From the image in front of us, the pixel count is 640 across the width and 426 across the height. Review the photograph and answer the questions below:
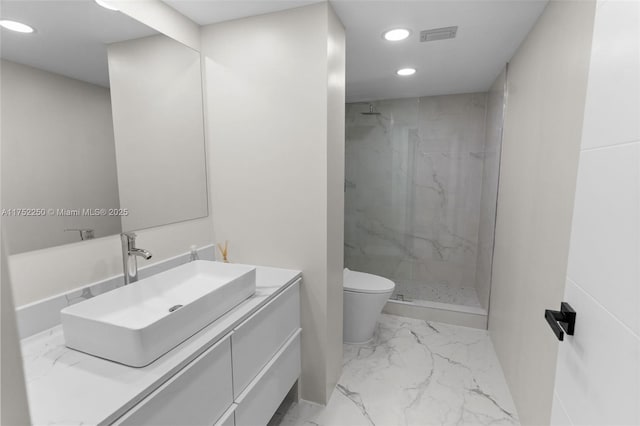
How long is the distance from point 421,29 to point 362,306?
6.46 ft

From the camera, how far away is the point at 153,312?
1370mm

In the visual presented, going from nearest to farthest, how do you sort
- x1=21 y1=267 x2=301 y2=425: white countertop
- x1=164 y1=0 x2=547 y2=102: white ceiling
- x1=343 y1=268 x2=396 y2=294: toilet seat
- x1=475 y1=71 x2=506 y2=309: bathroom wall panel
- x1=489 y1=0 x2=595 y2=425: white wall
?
1. x1=21 y1=267 x2=301 y2=425: white countertop
2. x1=489 y1=0 x2=595 y2=425: white wall
3. x1=164 y1=0 x2=547 y2=102: white ceiling
4. x1=343 y1=268 x2=396 y2=294: toilet seat
5. x1=475 y1=71 x2=506 y2=309: bathroom wall panel

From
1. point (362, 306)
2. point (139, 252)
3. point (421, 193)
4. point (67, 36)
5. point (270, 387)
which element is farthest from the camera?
point (421, 193)

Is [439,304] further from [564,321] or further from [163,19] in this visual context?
[163,19]

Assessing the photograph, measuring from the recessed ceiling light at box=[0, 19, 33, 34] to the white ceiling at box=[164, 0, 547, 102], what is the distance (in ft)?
2.27

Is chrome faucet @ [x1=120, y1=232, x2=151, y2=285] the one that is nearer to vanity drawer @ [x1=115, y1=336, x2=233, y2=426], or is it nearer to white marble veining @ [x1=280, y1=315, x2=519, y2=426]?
vanity drawer @ [x1=115, y1=336, x2=233, y2=426]

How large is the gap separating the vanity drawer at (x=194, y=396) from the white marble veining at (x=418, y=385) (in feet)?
2.68

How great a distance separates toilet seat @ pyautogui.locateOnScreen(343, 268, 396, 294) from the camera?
256 centimetres

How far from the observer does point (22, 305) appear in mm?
1154

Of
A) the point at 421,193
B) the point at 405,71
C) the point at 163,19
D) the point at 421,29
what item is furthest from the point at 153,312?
the point at 421,193

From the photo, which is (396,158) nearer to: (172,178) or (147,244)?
(172,178)

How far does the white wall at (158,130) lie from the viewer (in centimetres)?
150

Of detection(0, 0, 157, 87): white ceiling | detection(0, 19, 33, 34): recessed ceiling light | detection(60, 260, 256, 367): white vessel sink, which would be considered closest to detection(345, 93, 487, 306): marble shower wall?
detection(60, 260, 256, 367): white vessel sink

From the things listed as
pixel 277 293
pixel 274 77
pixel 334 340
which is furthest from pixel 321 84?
pixel 334 340
